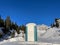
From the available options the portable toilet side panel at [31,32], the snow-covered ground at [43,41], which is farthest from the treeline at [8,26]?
the portable toilet side panel at [31,32]

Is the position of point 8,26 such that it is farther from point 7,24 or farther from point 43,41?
point 43,41

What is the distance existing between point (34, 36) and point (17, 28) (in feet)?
104

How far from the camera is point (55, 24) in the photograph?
3222 cm

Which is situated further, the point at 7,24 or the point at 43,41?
the point at 7,24

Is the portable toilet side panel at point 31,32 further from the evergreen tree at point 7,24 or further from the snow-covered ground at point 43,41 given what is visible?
the evergreen tree at point 7,24

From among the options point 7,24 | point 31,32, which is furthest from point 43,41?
point 7,24

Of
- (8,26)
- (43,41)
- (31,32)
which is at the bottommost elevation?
(43,41)

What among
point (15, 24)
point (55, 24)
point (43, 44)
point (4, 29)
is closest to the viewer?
point (43, 44)

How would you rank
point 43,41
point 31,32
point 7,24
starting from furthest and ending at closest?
point 7,24 < point 43,41 < point 31,32

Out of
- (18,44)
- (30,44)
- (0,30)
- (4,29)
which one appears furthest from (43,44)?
(4,29)

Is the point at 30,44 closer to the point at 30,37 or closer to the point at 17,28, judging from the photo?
the point at 30,37

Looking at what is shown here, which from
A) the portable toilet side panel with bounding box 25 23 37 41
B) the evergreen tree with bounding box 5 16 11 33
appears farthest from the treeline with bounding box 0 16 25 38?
the portable toilet side panel with bounding box 25 23 37 41

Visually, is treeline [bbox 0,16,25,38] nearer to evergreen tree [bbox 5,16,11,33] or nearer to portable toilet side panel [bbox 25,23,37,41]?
evergreen tree [bbox 5,16,11,33]

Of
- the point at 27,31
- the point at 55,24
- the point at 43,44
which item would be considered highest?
the point at 55,24
